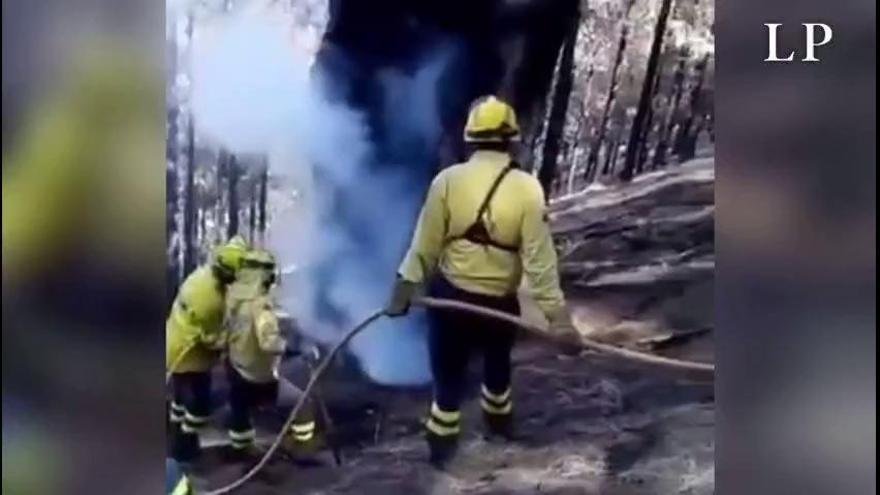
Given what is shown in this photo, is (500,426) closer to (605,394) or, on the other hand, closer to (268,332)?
(605,394)

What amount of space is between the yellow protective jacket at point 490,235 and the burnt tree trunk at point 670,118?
98mm

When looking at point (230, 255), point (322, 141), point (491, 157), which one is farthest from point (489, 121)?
point (230, 255)

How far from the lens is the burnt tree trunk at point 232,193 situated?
947 mm

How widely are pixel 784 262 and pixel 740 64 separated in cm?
16

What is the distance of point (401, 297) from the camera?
945mm

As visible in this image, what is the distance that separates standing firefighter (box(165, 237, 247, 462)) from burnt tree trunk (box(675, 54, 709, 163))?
1.17 feet

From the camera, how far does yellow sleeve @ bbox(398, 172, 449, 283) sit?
0.94 meters

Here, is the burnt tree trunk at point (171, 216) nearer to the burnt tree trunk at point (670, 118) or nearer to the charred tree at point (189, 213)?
the charred tree at point (189, 213)

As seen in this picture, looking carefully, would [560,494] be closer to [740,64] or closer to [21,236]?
[740,64]

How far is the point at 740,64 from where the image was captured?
92cm

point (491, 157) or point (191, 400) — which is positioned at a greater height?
point (491, 157)

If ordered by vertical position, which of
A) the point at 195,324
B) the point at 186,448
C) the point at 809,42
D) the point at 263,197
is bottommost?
the point at 186,448

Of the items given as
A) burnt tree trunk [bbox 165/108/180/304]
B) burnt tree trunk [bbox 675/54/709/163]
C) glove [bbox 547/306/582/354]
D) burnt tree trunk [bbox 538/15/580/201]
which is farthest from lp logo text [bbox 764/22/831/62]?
burnt tree trunk [bbox 165/108/180/304]

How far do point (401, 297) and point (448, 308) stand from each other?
39 mm
